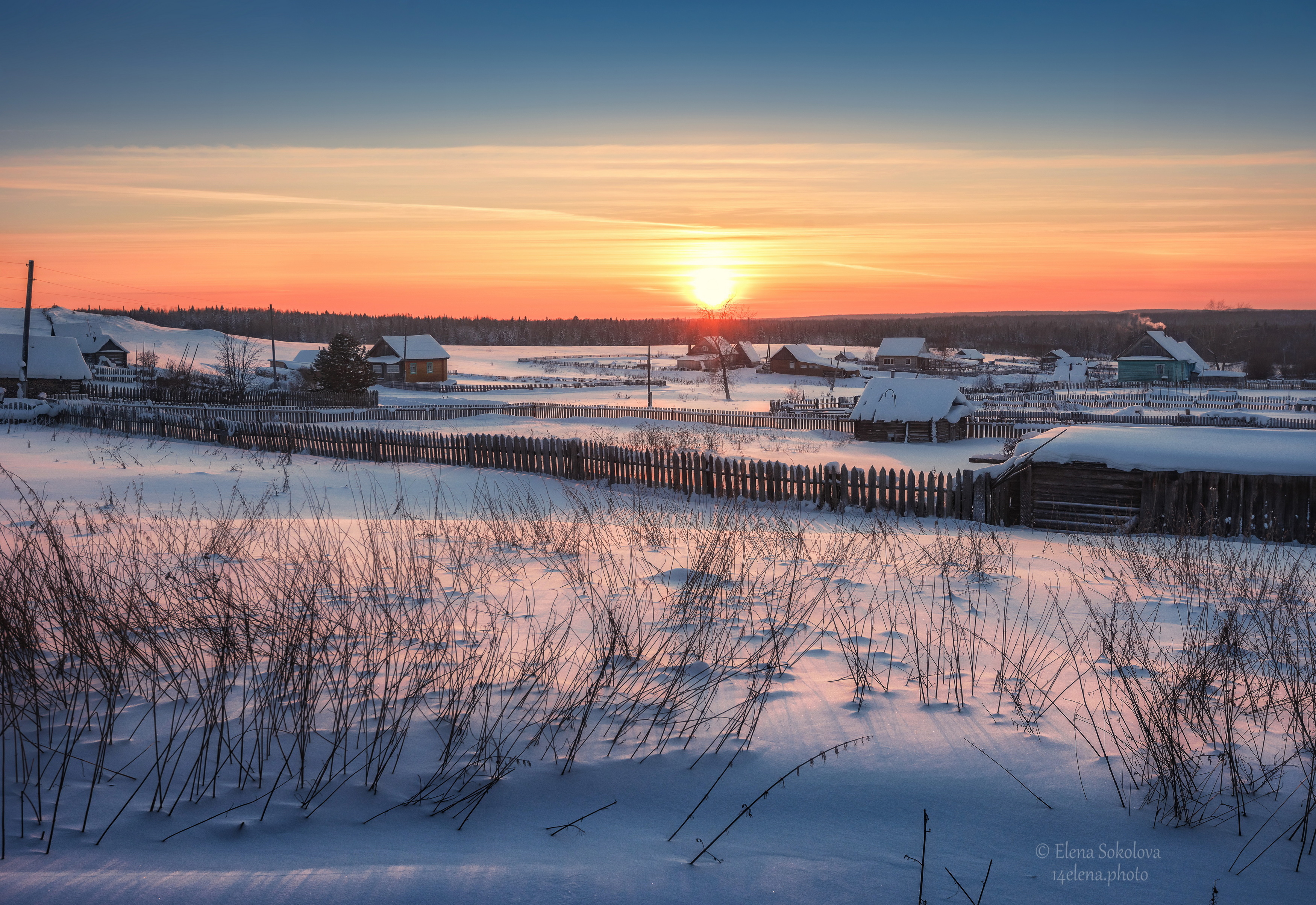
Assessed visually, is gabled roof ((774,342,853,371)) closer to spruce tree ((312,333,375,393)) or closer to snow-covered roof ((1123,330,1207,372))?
snow-covered roof ((1123,330,1207,372))

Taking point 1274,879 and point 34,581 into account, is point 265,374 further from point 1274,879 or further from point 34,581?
point 1274,879

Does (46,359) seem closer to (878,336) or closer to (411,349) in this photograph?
(411,349)

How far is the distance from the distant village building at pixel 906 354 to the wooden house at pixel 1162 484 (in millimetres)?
85192

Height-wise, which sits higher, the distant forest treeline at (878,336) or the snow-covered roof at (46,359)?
the distant forest treeline at (878,336)

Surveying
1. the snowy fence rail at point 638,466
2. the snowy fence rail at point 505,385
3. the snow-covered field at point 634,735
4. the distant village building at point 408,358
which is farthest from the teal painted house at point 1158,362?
the snow-covered field at point 634,735

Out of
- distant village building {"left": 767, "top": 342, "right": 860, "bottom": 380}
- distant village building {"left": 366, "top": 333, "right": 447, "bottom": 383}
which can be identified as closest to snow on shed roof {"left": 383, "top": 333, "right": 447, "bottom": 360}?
distant village building {"left": 366, "top": 333, "right": 447, "bottom": 383}

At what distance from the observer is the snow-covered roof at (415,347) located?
7006 centimetres

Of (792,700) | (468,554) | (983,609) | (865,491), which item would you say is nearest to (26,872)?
(792,700)

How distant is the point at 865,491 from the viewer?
520 inches

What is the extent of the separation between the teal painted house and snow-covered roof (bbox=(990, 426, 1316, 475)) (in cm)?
6542

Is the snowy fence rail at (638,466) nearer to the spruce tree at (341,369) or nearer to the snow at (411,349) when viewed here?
the spruce tree at (341,369)

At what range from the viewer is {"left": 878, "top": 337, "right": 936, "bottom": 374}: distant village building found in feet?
315

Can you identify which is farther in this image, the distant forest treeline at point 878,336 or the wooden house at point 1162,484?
the distant forest treeline at point 878,336

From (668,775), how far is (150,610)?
3.44 meters
